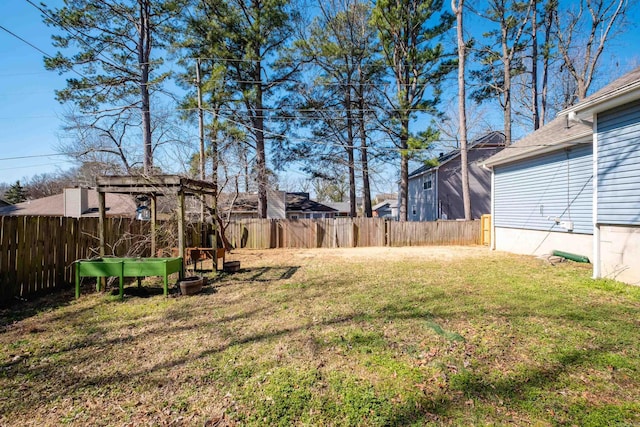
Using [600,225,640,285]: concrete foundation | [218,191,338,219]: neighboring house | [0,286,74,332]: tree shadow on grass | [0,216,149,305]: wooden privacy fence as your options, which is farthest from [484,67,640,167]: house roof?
[218,191,338,219]: neighboring house

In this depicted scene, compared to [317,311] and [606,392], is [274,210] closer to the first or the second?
[317,311]

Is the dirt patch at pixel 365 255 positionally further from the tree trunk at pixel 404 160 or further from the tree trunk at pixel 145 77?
the tree trunk at pixel 145 77

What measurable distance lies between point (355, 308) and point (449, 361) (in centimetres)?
178

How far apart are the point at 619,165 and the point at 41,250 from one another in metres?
11.0

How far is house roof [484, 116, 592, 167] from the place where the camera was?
7.74 m

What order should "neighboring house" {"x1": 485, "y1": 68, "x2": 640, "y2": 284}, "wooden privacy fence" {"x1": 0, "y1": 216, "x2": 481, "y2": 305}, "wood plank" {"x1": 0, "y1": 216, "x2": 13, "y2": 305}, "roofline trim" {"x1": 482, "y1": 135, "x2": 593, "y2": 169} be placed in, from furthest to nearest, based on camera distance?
"roofline trim" {"x1": 482, "y1": 135, "x2": 593, "y2": 169}, "neighboring house" {"x1": 485, "y1": 68, "x2": 640, "y2": 284}, "wooden privacy fence" {"x1": 0, "y1": 216, "x2": 481, "y2": 305}, "wood plank" {"x1": 0, "y1": 216, "x2": 13, "y2": 305}

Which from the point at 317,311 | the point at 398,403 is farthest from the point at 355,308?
the point at 398,403

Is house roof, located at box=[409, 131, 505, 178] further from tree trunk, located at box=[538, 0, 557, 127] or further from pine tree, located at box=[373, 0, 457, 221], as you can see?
pine tree, located at box=[373, 0, 457, 221]

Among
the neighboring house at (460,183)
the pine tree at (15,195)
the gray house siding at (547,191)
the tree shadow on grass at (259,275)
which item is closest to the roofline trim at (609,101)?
the gray house siding at (547,191)

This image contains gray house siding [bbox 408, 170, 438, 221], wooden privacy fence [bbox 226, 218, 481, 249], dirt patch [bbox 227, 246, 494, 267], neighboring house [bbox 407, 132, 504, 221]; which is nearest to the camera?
dirt patch [bbox 227, 246, 494, 267]

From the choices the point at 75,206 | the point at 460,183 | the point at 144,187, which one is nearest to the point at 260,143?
the point at 144,187

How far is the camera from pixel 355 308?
14.9ft

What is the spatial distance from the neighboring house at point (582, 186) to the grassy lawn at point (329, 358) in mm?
1090

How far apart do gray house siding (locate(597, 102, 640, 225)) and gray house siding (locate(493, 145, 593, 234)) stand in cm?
174
